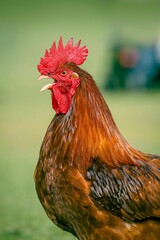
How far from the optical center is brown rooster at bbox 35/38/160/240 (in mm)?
3895

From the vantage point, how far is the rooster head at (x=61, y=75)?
3.98 meters

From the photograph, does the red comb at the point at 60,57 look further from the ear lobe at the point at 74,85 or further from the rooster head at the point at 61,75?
the ear lobe at the point at 74,85

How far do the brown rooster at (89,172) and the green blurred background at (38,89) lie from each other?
1772mm

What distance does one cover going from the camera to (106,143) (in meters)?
3.99

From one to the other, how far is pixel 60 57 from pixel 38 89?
1186 centimetres

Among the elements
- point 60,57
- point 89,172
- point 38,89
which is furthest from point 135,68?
point 89,172

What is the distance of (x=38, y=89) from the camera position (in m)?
15.9

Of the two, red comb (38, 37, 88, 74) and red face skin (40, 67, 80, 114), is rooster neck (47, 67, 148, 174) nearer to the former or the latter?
red face skin (40, 67, 80, 114)

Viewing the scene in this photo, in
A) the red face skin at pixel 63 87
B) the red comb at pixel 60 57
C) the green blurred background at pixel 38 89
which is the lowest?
the green blurred background at pixel 38 89

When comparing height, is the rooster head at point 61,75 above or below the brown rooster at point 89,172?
above

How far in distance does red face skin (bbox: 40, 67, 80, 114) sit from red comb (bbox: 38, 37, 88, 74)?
0.16ft

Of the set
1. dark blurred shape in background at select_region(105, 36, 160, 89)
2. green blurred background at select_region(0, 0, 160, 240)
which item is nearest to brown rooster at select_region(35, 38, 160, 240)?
green blurred background at select_region(0, 0, 160, 240)

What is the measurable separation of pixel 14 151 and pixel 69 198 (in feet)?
19.7

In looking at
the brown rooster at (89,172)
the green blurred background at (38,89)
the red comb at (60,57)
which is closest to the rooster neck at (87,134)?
the brown rooster at (89,172)
